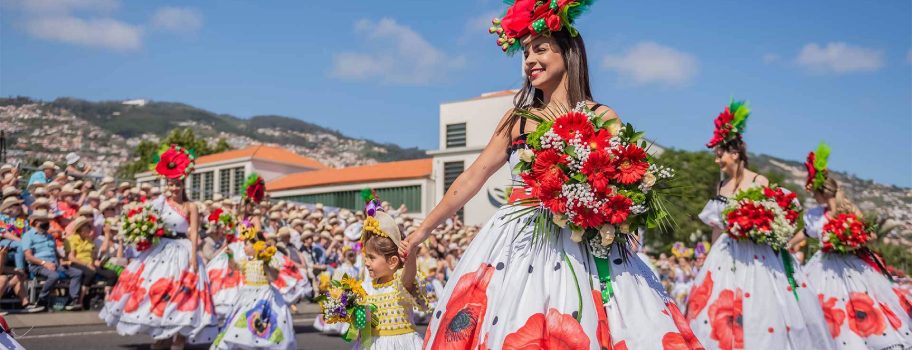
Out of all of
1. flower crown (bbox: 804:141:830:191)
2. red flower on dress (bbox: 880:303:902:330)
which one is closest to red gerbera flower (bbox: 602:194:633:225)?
red flower on dress (bbox: 880:303:902:330)

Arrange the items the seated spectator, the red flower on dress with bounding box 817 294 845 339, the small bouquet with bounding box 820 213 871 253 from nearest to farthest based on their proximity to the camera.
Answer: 1. the red flower on dress with bounding box 817 294 845 339
2. the small bouquet with bounding box 820 213 871 253
3. the seated spectator

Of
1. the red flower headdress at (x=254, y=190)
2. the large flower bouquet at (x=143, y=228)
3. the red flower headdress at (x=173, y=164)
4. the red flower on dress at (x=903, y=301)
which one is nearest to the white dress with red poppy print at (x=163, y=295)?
the large flower bouquet at (x=143, y=228)

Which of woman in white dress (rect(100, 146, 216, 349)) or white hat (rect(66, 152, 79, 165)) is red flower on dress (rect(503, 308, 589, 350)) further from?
white hat (rect(66, 152, 79, 165))

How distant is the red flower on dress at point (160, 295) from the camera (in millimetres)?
9859

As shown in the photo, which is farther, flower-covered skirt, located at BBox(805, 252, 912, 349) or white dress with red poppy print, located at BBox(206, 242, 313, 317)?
white dress with red poppy print, located at BBox(206, 242, 313, 317)

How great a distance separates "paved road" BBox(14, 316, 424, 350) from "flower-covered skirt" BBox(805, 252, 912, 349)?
630cm

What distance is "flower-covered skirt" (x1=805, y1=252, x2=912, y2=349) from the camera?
27.9ft

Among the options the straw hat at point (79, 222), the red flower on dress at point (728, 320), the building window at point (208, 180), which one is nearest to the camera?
the red flower on dress at point (728, 320)

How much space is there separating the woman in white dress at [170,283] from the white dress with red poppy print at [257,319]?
69 cm

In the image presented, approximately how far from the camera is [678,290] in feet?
72.9

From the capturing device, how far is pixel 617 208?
384 centimetres

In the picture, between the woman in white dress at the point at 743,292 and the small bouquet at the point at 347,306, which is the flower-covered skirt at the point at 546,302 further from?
the woman in white dress at the point at 743,292

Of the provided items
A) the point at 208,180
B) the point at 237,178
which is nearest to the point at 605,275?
the point at 237,178

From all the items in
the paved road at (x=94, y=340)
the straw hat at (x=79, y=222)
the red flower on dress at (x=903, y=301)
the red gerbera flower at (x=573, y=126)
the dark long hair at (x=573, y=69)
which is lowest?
the paved road at (x=94, y=340)
